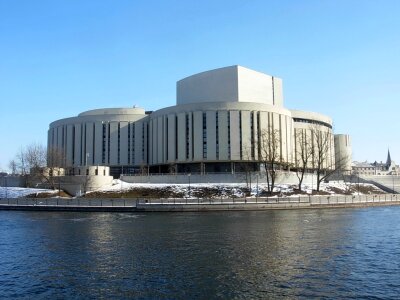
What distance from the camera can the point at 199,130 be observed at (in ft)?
A: 435

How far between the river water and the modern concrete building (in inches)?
2936

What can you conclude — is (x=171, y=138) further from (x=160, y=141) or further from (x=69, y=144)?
(x=69, y=144)

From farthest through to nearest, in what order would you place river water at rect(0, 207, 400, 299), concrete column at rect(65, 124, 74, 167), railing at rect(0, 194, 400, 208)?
concrete column at rect(65, 124, 74, 167) → railing at rect(0, 194, 400, 208) → river water at rect(0, 207, 400, 299)

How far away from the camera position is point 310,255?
33.1 meters

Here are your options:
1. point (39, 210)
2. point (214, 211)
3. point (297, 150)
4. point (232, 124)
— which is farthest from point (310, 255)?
point (297, 150)

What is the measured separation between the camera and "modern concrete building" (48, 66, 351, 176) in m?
131

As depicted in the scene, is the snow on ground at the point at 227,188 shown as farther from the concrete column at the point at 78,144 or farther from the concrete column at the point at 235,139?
the concrete column at the point at 78,144

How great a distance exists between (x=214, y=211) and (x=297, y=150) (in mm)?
89618

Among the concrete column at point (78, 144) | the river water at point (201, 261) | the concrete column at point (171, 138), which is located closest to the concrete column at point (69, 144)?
the concrete column at point (78, 144)

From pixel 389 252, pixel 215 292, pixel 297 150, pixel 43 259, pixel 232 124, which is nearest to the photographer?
pixel 215 292

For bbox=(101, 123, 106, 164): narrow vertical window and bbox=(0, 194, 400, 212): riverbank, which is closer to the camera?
bbox=(0, 194, 400, 212): riverbank

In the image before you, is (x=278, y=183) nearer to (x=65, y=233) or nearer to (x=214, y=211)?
(x=214, y=211)

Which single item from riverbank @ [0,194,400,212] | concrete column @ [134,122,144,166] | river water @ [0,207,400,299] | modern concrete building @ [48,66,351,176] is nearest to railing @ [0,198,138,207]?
riverbank @ [0,194,400,212]

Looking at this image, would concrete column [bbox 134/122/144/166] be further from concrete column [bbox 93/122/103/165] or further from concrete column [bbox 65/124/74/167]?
concrete column [bbox 65/124/74/167]
